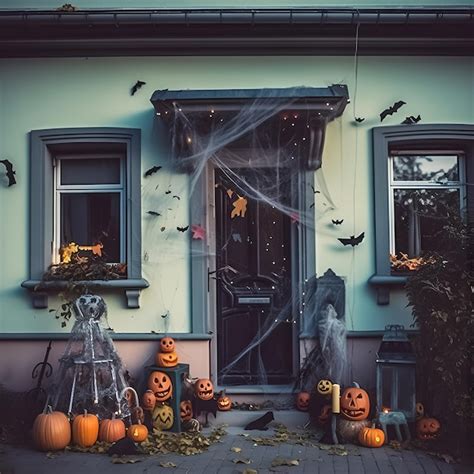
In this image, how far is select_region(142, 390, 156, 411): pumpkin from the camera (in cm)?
708

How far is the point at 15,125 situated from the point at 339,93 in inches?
139

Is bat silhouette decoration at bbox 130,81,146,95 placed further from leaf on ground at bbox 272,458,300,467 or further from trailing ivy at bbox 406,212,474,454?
leaf on ground at bbox 272,458,300,467

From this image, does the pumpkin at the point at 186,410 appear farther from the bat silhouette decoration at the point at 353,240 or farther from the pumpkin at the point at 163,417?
the bat silhouette decoration at the point at 353,240

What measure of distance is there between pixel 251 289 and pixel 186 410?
1.51m

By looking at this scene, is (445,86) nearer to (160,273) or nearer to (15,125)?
(160,273)

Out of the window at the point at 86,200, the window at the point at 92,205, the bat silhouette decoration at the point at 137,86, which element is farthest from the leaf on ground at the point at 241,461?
the bat silhouette decoration at the point at 137,86

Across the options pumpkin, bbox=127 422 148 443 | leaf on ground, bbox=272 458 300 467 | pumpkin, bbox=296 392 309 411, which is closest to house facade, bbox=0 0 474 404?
pumpkin, bbox=296 392 309 411

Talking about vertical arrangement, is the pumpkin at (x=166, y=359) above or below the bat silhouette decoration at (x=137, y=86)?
below

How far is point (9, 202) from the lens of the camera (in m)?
7.98

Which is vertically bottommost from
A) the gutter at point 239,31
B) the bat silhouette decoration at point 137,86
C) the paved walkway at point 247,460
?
the paved walkway at point 247,460

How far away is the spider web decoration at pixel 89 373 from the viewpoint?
699 cm

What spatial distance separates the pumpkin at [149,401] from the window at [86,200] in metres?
1.03

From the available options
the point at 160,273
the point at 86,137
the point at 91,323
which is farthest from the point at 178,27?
the point at 91,323

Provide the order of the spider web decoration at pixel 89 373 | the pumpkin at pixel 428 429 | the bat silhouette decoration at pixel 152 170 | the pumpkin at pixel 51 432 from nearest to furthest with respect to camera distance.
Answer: the pumpkin at pixel 51 432 < the pumpkin at pixel 428 429 < the spider web decoration at pixel 89 373 < the bat silhouette decoration at pixel 152 170
